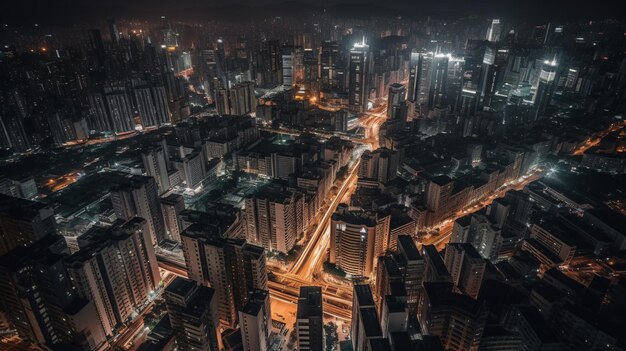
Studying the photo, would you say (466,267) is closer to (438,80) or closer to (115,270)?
(115,270)

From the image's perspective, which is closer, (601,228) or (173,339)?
(173,339)

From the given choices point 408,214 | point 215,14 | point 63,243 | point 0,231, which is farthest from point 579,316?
point 215,14

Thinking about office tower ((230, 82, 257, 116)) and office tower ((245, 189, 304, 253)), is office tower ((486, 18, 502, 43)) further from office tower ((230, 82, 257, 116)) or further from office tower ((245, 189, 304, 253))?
office tower ((245, 189, 304, 253))

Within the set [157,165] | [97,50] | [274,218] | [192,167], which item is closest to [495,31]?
[192,167]

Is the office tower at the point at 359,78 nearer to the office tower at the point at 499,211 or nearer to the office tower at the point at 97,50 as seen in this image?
the office tower at the point at 499,211

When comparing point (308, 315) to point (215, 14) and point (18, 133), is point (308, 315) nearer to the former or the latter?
point (18, 133)

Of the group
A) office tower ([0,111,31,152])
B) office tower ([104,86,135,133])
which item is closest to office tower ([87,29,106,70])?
office tower ([104,86,135,133])
